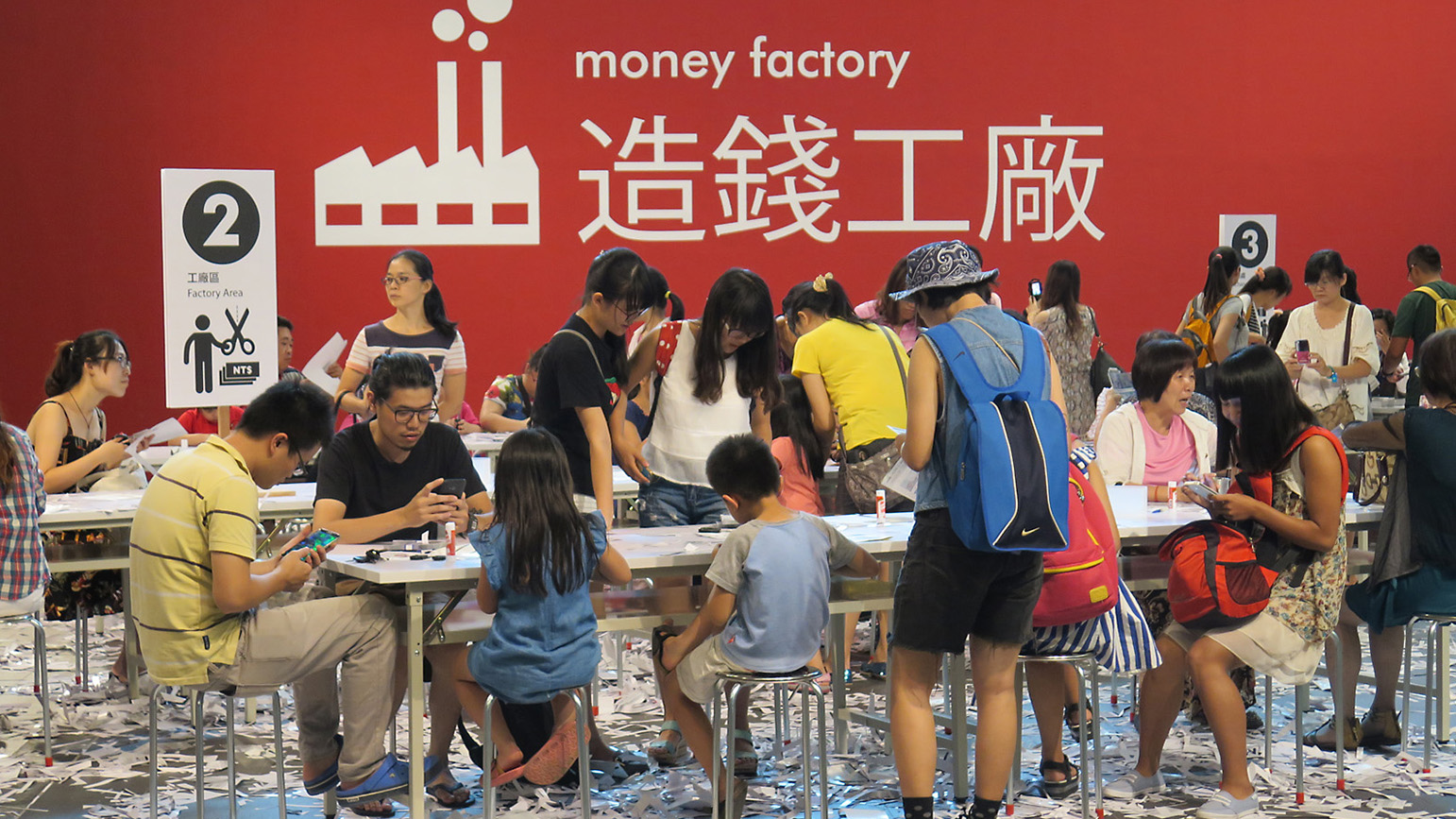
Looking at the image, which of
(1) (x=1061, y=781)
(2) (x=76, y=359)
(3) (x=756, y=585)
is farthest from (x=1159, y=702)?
(2) (x=76, y=359)

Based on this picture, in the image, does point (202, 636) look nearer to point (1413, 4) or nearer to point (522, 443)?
point (522, 443)

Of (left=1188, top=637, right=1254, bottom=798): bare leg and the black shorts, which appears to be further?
(left=1188, top=637, right=1254, bottom=798): bare leg

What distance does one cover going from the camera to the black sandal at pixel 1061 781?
13.4 ft

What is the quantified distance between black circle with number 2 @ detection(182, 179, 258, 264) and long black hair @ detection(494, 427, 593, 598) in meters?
2.55

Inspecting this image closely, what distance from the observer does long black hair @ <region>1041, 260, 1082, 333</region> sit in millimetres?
7949

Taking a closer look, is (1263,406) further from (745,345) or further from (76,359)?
(76,359)

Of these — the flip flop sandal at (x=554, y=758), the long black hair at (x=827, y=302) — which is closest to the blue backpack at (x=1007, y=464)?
the flip flop sandal at (x=554, y=758)

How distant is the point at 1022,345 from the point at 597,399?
1328mm

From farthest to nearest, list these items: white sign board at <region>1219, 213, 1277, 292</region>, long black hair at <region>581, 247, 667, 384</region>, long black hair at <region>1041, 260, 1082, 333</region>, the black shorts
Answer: white sign board at <region>1219, 213, 1277, 292</region>, long black hair at <region>1041, 260, 1082, 333</region>, long black hair at <region>581, 247, 667, 384</region>, the black shorts

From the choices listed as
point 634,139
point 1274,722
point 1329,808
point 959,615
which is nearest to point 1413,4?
point 634,139

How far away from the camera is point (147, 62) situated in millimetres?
8508

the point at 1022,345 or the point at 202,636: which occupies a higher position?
the point at 1022,345

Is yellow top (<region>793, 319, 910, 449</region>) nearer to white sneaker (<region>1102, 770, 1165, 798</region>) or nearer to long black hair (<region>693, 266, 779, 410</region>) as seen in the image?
long black hair (<region>693, 266, 779, 410</region>)

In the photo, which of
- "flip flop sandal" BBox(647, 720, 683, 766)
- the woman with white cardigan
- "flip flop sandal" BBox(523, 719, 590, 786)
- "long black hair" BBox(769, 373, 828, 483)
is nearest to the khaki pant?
"flip flop sandal" BBox(523, 719, 590, 786)
